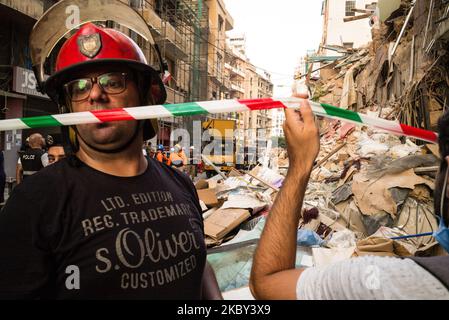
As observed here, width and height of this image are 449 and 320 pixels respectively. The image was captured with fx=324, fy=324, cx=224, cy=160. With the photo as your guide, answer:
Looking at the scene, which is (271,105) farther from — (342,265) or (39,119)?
(39,119)

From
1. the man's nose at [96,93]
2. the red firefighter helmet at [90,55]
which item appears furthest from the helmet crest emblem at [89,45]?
the man's nose at [96,93]

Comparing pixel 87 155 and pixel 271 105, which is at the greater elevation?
pixel 271 105

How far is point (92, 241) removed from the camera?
126 centimetres

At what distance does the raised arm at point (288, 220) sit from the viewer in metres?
1.16

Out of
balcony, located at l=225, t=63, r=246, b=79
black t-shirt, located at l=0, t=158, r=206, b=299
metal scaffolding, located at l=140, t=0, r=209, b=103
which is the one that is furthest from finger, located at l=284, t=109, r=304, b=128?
balcony, located at l=225, t=63, r=246, b=79

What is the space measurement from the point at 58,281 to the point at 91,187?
38cm

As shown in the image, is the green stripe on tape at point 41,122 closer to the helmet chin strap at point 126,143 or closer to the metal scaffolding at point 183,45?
the helmet chin strap at point 126,143

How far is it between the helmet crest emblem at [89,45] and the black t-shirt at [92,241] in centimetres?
52

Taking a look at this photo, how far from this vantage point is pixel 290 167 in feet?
3.96

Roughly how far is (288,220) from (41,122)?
1069 millimetres

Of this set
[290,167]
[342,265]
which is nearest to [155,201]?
[290,167]

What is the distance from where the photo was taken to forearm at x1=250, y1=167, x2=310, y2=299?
1.16 metres

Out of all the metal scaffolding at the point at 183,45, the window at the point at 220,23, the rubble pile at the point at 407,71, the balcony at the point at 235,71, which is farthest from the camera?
the balcony at the point at 235,71

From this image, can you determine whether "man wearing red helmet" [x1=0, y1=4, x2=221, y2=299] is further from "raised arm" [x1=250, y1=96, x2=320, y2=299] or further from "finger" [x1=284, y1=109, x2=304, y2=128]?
"finger" [x1=284, y1=109, x2=304, y2=128]
